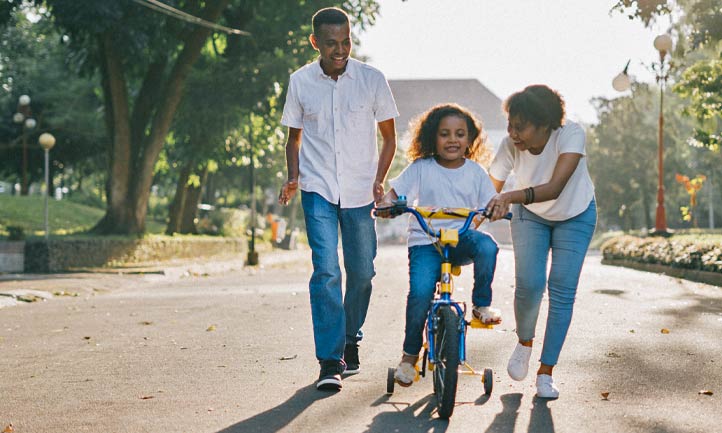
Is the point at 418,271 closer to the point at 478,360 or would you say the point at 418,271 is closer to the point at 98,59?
the point at 478,360

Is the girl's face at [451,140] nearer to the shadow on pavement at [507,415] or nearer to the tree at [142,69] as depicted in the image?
the shadow on pavement at [507,415]

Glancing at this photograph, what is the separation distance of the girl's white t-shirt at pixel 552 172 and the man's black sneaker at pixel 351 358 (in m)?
1.46

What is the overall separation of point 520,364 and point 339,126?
1721mm

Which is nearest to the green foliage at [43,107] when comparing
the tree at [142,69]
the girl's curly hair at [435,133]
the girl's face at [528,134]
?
the tree at [142,69]

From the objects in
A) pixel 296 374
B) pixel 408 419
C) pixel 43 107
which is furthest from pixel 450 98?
pixel 408 419

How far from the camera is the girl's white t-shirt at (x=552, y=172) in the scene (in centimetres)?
566

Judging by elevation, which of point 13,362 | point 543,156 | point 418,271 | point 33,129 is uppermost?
point 33,129

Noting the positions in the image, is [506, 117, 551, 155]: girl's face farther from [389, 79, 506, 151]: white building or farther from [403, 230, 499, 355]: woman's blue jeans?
[389, 79, 506, 151]: white building

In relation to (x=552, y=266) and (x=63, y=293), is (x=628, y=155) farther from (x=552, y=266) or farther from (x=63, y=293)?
(x=552, y=266)

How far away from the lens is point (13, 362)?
7.61m

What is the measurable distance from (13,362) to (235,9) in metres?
21.6

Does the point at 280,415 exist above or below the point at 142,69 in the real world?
below

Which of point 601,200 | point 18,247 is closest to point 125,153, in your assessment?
point 18,247

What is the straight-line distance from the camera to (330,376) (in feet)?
19.4
